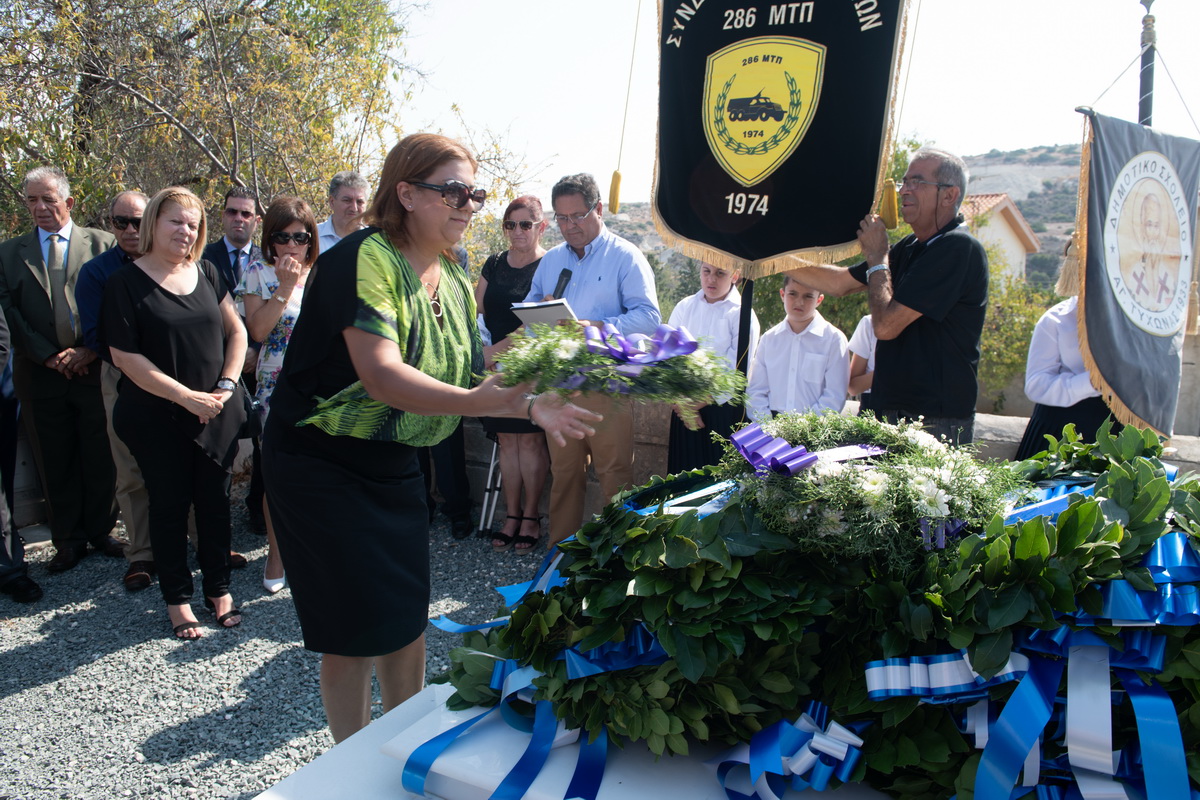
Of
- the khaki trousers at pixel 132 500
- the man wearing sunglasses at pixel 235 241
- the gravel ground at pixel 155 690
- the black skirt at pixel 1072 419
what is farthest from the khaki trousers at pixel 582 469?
the khaki trousers at pixel 132 500

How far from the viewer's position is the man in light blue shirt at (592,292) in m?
4.70

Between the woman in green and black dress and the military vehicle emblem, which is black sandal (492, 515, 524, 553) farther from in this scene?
the woman in green and black dress

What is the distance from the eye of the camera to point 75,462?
17.4ft

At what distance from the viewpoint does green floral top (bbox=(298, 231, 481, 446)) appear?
2.07 metres

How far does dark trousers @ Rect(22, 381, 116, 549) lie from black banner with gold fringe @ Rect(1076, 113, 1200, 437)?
18.8 ft

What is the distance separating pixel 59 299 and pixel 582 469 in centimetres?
336

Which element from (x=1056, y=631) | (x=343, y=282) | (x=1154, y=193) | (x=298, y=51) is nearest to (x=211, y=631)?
(x=343, y=282)

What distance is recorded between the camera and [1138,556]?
1747mm

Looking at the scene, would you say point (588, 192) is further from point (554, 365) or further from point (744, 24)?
point (554, 365)

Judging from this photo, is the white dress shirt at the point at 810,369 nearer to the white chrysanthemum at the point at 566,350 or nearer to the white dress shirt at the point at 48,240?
the white chrysanthemum at the point at 566,350

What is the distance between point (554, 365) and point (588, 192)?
3089 mm

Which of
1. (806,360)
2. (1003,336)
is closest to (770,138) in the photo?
(806,360)

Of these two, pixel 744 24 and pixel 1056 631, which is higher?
pixel 744 24

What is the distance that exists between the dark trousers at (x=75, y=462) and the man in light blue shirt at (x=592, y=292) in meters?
2.91
